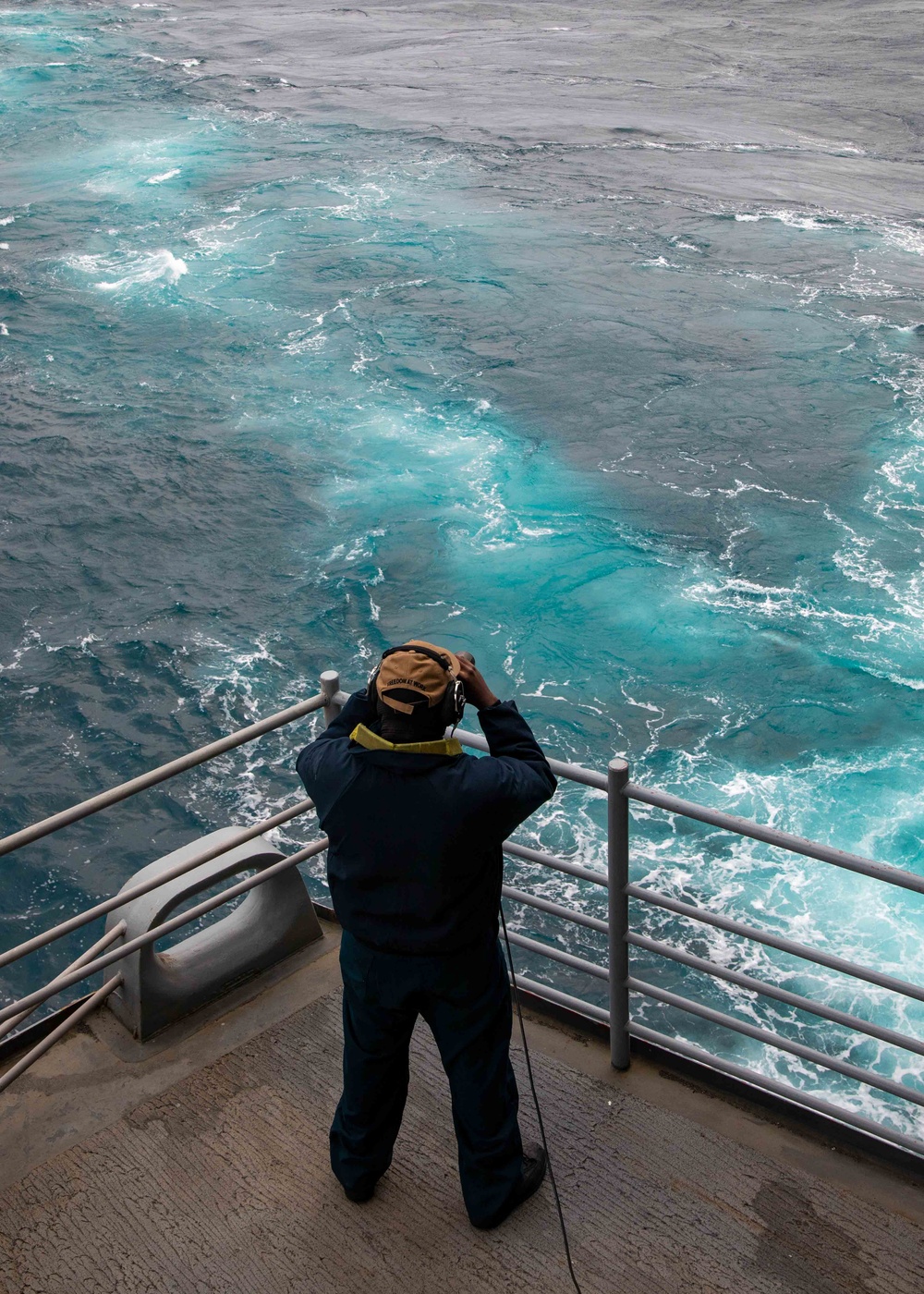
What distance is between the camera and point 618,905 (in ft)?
11.4

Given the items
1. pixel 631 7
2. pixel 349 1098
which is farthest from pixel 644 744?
pixel 631 7

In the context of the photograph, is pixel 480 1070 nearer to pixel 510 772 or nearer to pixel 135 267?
pixel 510 772

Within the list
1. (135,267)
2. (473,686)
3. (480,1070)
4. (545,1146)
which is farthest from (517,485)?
(480,1070)

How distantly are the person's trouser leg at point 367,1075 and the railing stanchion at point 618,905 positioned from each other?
29.7 inches

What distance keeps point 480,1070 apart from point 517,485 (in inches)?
561

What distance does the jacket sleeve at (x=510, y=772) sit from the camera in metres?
2.75

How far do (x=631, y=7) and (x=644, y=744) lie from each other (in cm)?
5010

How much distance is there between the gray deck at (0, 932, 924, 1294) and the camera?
3.15 meters

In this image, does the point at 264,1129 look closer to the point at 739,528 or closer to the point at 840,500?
the point at 739,528

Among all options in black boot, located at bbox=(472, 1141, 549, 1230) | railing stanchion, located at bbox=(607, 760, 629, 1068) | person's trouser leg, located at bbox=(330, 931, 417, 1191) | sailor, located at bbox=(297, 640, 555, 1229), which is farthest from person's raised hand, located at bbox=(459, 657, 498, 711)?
black boot, located at bbox=(472, 1141, 549, 1230)

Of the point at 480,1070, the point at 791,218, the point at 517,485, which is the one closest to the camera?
the point at 480,1070

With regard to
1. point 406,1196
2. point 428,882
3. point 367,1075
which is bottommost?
point 406,1196

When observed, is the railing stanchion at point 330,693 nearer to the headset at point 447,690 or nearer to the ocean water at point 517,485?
the headset at point 447,690

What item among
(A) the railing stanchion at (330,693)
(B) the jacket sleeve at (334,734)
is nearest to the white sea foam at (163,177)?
(A) the railing stanchion at (330,693)
